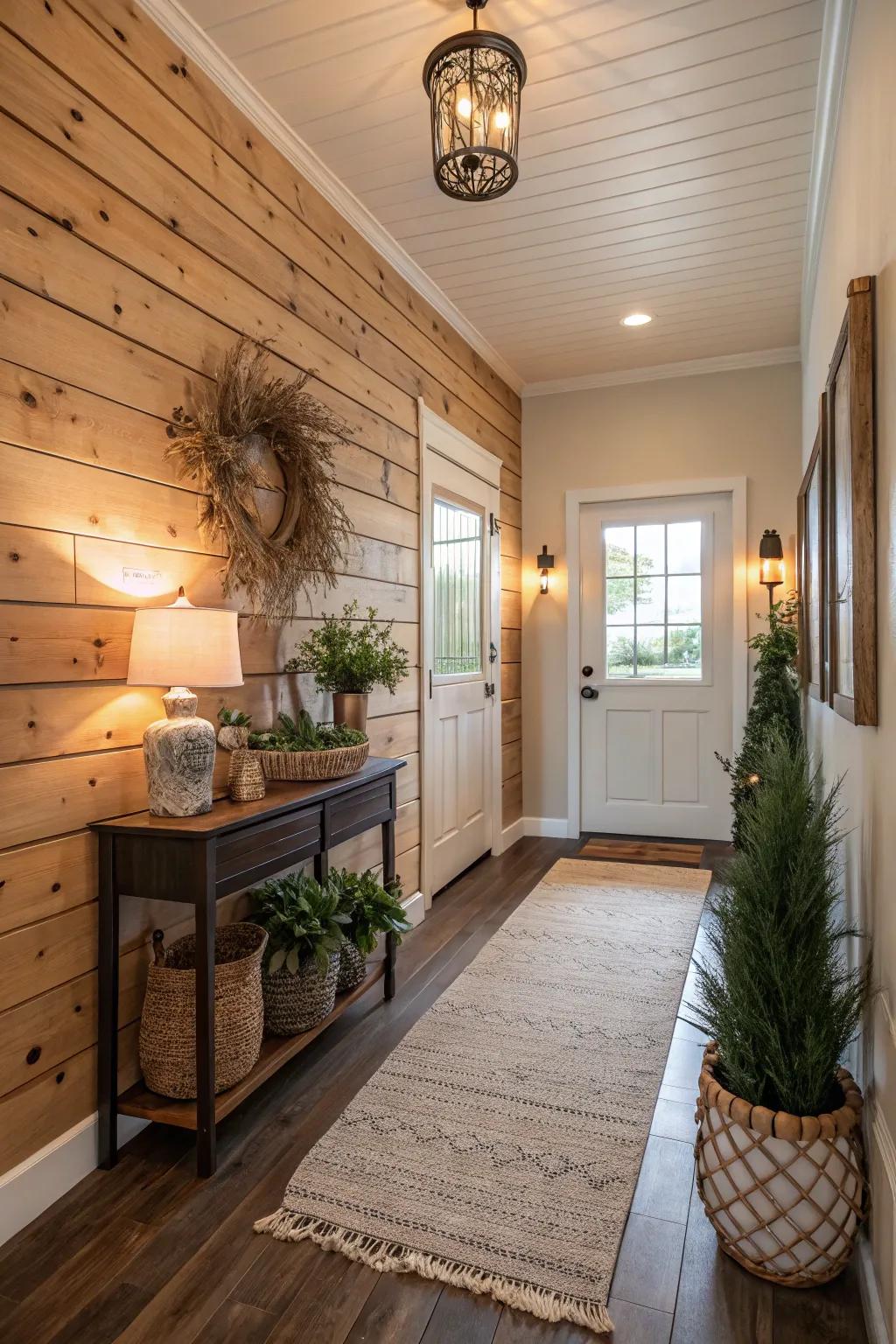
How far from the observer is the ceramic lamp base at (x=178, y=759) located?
1800 millimetres

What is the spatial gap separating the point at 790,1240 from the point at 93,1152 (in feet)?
4.77

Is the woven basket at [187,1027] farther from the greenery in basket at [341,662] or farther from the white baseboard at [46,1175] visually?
the greenery in basket at [341,662]

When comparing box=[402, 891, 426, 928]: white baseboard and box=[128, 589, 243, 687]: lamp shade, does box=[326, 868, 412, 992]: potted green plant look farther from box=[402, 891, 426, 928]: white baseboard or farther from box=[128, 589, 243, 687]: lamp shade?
box=[128, 589, 243, 687]: lamp shade

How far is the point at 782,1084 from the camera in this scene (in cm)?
148

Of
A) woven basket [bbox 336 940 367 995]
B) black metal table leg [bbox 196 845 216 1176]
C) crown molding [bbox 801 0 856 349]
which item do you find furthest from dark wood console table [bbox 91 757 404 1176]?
crown molding [bbox 801 0 856 349]

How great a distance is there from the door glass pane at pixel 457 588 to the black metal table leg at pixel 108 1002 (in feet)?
6.84

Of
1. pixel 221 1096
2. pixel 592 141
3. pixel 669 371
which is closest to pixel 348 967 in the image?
pixel 221 1096

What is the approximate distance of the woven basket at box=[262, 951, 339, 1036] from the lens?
2.16m

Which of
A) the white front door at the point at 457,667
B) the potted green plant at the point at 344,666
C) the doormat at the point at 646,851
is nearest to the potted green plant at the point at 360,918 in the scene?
the potted green plant at the point at 344,666

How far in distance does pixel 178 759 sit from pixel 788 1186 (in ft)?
4.77

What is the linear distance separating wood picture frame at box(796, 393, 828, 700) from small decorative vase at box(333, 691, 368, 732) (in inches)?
55.6

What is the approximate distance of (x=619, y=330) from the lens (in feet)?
13.7

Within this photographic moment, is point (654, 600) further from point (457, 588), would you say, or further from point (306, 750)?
point (306, 750)

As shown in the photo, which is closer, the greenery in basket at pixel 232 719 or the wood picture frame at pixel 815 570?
the greenery in basket at pixel 232 719
